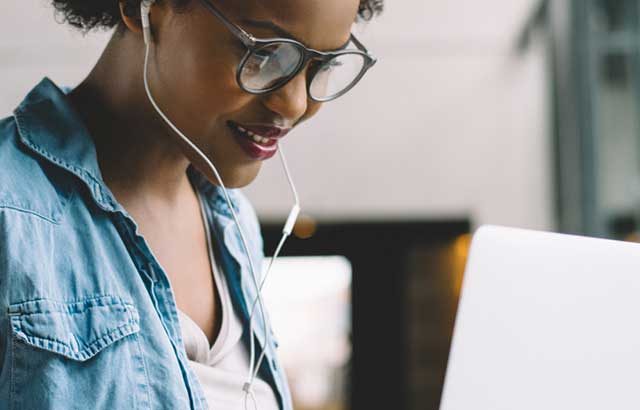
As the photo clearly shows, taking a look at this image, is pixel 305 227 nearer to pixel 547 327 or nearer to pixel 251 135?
pixel 251 135

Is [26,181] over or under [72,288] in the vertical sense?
over

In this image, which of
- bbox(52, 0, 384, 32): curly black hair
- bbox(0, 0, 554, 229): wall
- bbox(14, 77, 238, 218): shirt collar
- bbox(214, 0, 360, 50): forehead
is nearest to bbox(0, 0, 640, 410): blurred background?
bbox(0, 0, 554, 229): wall

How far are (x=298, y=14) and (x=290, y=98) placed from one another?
9 cm

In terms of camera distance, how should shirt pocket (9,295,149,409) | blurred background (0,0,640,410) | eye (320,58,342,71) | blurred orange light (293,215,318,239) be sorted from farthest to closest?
1. blurred orange light (293,215,318,239)
2. blurred background (0,0,640,410)
3. eye (320,58,342,71)
4. shirt pocket (9,295,149,409)

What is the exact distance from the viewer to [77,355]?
2.96 feet

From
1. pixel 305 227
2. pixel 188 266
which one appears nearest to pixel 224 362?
pixel 188 266

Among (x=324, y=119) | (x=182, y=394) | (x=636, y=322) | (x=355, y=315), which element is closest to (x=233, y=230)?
(x=182, y=394)

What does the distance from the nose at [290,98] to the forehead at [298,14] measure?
0.15ft

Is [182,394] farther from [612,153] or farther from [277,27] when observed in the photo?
[612,153]

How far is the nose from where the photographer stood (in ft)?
3.14

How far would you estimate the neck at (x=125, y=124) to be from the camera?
3.37ft

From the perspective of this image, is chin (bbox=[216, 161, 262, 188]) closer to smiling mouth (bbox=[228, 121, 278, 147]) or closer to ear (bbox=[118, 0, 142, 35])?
smiling mouth (bbox=[228, 121, 278, 147])

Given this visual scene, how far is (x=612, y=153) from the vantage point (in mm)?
Answer: 4941

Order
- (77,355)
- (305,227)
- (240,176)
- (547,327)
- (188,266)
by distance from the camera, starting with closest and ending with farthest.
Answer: (547,327), (77,355), (240,176), (188,266), (305,227)
